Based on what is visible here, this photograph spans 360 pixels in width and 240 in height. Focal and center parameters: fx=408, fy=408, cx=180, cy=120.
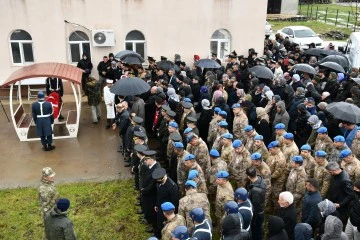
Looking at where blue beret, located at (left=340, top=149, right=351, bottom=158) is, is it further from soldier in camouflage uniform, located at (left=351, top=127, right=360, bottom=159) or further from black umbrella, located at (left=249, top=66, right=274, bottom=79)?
black umbrella, located at (left=249, top=66, right=274, bottom=79)

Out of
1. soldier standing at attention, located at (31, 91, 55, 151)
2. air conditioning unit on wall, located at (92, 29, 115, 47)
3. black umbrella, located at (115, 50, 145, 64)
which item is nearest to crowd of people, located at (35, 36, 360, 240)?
black umbrella, located at (115, 50, 145, 64)

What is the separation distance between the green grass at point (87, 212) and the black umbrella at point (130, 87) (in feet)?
7.57

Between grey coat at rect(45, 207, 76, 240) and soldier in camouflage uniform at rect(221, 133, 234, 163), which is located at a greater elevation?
soldier in camouflage uniform at rect(221, 133, 234, 163)

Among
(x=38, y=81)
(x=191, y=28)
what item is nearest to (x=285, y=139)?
(x=191, y=28)

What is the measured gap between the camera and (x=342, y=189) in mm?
7000

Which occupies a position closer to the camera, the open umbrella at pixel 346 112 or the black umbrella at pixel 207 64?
the open umbrella at pixel 346 112

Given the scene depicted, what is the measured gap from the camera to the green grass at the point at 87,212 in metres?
8.21

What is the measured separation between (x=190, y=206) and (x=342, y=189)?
2.65 m

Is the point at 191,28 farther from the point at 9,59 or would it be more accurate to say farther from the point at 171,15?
the point at 9,59

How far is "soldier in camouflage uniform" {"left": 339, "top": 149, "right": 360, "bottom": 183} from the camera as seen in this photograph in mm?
7422

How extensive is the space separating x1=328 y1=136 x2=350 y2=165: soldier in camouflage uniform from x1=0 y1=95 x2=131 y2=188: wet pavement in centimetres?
493

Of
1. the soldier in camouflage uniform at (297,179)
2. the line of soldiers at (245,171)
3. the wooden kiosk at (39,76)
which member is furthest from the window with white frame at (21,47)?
the soldier in camouflage uniform at (297,179)

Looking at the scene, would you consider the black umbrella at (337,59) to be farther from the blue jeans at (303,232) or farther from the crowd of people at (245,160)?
the blue jeans at (303,232)

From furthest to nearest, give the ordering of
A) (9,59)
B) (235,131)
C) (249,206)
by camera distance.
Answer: (9,59) → (235,131) → (249,206)
